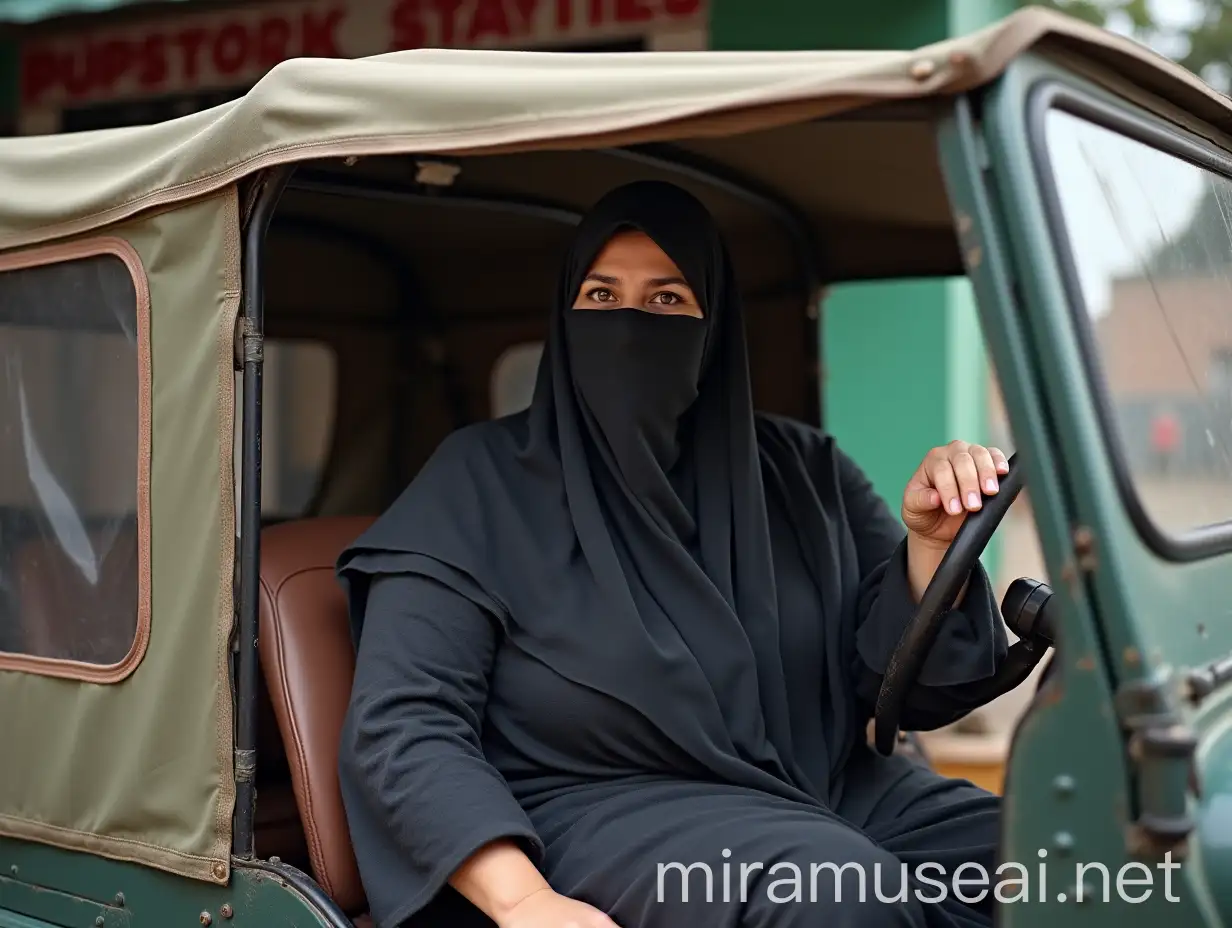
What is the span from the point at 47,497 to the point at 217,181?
72 centimetres

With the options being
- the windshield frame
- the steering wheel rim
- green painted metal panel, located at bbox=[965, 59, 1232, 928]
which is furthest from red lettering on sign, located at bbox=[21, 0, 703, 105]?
green painted metal panel, located at bbox=[965, 59, 1232, 928]

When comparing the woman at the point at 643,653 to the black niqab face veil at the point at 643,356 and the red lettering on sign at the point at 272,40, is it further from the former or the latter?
the red lettering on sign at the point at 272,40

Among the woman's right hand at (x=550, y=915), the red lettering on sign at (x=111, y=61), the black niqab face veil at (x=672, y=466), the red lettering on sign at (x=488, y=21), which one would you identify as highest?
the red lettering on sign at (x=111, y=61)

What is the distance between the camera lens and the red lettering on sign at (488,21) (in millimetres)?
5562

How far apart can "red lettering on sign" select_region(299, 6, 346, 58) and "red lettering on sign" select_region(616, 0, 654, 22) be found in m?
1.33

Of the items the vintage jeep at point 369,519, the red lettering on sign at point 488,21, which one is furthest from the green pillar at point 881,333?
the vintage jeep at point 369,519

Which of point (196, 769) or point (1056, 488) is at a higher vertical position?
point (1056, 488)

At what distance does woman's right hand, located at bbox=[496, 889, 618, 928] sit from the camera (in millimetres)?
1812

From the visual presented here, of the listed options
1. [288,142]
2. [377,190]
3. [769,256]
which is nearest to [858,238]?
[769,256]

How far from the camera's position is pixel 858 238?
140 inches

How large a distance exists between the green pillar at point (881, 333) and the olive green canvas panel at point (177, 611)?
3.31 m

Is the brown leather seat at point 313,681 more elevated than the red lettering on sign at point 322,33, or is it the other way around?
the red lettering on sign at point 322,33

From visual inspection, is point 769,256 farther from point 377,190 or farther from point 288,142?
point 288,142

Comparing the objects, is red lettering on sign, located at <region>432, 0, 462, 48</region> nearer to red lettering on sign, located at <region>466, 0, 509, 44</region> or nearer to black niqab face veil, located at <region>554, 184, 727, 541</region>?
red lettering on sign, located at <region>466, 0, 509, 44</region>
